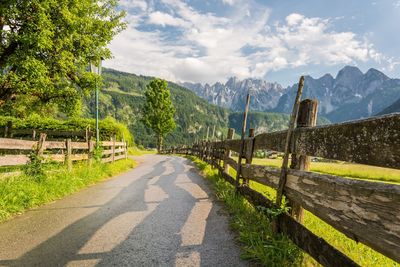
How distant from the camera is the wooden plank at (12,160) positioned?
723 cm

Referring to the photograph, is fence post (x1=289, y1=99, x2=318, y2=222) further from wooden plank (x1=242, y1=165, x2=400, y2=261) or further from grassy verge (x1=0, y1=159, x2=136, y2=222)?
grassy verge (x1=0, y1=159, x2=136, y2=222)

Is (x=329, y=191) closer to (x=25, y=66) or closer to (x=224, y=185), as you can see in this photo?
(x=224, y=185)

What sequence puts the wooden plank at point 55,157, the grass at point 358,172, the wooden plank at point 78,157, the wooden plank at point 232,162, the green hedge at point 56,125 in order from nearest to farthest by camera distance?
the wooden plank at point 232,162 → the wooden plank at point 55,157 → the wooden plank at point 78,157 → the green hedge at point 56,125 → the grass at point 358,172

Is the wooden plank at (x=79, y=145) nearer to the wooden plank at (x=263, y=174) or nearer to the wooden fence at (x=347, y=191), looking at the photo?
the wooden plank at (x=263, y=174)

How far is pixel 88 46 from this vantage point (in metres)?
15.9

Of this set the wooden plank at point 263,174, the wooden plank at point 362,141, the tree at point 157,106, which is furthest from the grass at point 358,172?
the tree at point 157,106

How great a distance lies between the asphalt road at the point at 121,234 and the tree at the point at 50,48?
8.06m

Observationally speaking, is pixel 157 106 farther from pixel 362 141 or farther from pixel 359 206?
pixel 359 206

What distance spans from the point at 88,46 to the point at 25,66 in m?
4.37

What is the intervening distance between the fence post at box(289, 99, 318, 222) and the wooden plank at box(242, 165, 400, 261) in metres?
0.49

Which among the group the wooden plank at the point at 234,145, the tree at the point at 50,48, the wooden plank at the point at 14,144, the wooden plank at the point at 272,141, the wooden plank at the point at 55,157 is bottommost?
the wooden plank at the point at 55,157

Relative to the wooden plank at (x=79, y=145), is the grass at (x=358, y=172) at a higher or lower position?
lower

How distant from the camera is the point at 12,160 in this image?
7586mm

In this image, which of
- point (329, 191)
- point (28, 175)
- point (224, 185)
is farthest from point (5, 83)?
point (329, 191)
